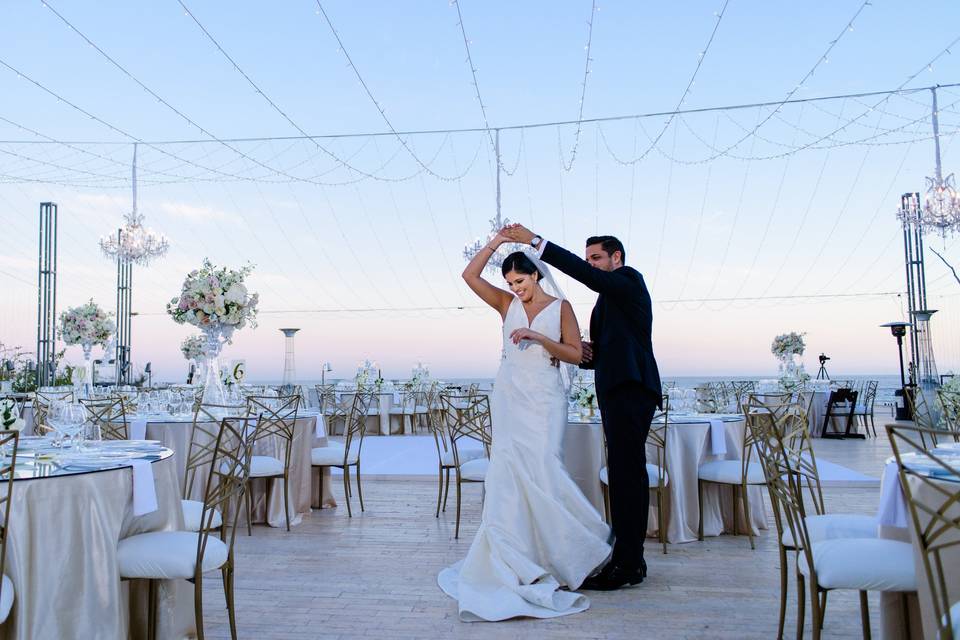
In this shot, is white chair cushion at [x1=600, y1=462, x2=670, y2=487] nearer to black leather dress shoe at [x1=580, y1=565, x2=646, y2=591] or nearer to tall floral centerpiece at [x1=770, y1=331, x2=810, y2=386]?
black leather dress shoe at [x1=580, y1=565, x2=646, y2=591]

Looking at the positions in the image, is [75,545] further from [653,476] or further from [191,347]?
[191,347]

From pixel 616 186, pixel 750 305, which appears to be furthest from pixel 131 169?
pixel 750 305

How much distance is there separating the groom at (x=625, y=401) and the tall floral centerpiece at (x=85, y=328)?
6206mm

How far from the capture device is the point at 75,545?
245 centimetres

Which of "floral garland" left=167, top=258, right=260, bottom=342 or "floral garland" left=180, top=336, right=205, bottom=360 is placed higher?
"floral garland" left=167, top=258, right=260, bottom=342

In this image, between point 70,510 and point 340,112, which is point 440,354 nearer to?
point 340,112

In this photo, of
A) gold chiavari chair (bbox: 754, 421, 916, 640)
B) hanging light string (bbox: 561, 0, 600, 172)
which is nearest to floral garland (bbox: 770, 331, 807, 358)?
hanging light string (bbox: 561, 0, 600, 172)

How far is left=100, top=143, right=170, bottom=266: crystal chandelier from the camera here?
34.4 feet

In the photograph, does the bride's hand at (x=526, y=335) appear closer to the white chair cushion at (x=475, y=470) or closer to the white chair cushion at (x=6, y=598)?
the white chair cushion at (x=475, y=470)

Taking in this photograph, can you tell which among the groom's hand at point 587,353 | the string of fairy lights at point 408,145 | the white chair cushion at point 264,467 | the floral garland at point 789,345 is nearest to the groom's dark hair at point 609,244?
the groom's hand at point 587,353

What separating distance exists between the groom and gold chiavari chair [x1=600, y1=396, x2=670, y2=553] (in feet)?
2.49

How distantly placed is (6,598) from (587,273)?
255 centimetres

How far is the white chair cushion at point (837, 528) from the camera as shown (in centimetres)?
268

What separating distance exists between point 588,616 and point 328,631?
1.15 metres
